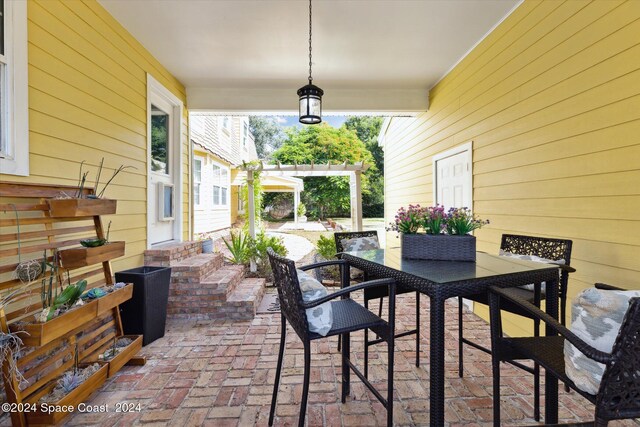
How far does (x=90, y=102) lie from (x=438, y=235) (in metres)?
3.08

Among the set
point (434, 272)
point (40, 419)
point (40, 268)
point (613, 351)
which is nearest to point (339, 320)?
point (434, 272)

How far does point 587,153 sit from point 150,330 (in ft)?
12.6

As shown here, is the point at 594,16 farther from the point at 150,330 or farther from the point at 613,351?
the point at 150,330

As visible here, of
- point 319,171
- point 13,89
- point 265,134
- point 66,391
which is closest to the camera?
point 66,391

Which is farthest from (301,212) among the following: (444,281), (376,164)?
(444,281)

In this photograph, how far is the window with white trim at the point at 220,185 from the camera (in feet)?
29.5

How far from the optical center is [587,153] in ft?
7.26

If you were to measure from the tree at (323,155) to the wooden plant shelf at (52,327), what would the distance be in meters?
Answer: 14.3

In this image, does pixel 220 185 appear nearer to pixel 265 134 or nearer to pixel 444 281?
pixel 444 281

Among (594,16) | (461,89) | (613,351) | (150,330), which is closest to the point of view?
(613,351)

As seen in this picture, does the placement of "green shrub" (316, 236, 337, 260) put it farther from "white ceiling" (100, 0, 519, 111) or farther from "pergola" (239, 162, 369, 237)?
"white ceiling" (100, 0, 519, 111)

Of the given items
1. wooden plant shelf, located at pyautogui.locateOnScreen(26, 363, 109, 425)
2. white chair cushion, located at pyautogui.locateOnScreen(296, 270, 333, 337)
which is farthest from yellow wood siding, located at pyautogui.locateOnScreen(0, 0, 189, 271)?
white chair cushion, located at pyautogui.locateOnScreen(296, 270, 333, 337)

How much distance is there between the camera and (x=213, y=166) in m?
8.69

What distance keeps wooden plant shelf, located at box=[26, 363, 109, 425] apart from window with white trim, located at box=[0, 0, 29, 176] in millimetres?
1353
